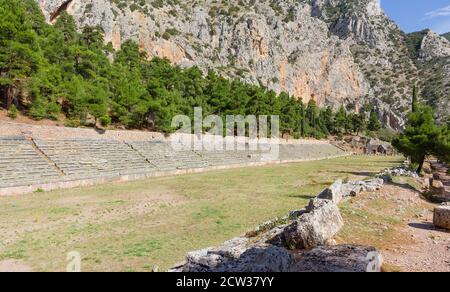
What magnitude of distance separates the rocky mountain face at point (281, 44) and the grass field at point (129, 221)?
71.1m

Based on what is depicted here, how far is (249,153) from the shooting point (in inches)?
2136

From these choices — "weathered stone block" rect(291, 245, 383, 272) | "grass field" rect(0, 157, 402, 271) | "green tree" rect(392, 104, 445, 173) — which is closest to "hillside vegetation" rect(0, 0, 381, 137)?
"grass field" rect(0, 157, 402, 271)

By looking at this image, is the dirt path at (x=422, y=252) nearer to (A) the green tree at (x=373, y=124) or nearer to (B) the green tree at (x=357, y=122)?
(B) the green tree at (x=357, y=122)

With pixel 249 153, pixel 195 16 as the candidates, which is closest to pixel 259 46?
pixel 195 16

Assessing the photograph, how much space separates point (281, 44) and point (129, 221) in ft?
415

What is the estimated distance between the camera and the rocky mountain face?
92.5 m

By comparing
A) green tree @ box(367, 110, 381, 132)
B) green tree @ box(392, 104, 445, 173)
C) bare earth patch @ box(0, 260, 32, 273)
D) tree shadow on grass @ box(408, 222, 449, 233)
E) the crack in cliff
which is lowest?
tree shadow on grass @ box(408, 222, 449, 233)

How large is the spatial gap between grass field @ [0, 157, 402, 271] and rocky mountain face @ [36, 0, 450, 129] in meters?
71.1

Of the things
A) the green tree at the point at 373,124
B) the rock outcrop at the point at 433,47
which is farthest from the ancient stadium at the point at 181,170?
the rock outcrop at the point at 433,47

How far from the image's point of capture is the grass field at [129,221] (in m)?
10.0

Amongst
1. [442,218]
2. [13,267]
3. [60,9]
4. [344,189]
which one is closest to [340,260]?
[13,267]

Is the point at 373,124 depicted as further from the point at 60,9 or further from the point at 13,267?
the point at 13,267

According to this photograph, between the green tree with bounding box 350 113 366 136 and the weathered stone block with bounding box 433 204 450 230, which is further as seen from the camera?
the green tree with bounding box 350 113 366 136

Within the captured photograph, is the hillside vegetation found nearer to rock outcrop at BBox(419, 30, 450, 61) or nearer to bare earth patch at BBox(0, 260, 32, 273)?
bare earth patch at BBox(0, 260, 32, 273)
